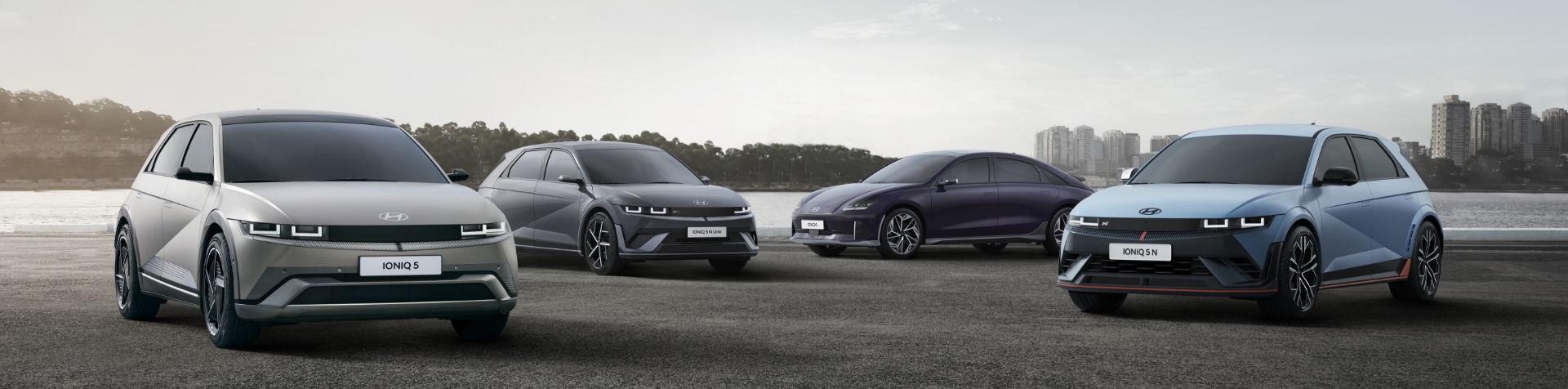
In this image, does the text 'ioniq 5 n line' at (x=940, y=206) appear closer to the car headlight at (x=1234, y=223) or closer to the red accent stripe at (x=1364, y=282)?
the red accent stripe at (x=1364, y=282)

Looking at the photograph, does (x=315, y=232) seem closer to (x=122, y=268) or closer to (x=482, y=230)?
(x=482, y=230)

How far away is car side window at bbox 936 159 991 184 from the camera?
1503 cm

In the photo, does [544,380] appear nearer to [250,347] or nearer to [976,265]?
[250,347]

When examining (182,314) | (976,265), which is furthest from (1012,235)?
(182,314)

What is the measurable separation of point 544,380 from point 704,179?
7752 mm

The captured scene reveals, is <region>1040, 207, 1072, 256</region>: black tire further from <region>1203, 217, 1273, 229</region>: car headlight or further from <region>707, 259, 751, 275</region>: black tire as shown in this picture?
<region>1203, 217, 1273, 229</region>: car headlight

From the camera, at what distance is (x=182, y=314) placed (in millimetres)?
8031

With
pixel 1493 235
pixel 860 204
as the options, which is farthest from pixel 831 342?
pixel 1493 235

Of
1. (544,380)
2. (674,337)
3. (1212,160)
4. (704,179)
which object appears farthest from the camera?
(704,179)

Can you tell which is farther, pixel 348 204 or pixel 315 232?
pixel 348 204

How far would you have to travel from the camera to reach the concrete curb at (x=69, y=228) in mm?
22547

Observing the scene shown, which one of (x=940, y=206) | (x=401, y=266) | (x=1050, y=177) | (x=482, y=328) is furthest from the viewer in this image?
(x=1050, y=177)

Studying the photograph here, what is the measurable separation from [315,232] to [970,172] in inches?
416

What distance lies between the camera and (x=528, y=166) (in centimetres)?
1329
